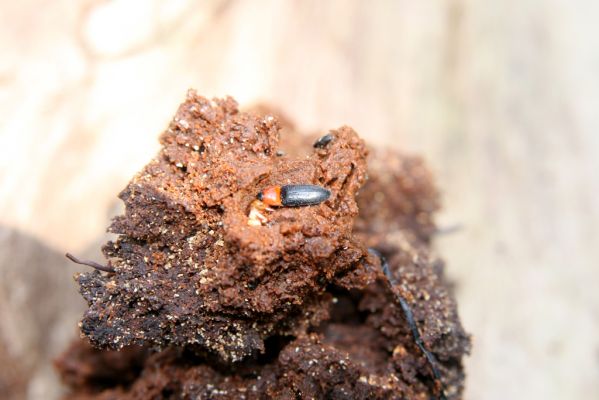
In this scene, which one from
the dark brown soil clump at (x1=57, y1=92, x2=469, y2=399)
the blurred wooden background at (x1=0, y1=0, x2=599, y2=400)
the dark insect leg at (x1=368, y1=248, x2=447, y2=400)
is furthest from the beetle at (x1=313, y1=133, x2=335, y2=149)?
the blurred wooden background at (x1=0, y1=0, x2=599, y2=400)

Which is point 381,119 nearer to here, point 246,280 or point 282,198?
point 282,198

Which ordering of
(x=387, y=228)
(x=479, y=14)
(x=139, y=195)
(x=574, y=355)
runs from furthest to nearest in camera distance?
(x=479, y=14), (x=574, y=355), (x=387, y=228), (x=139, y=195)

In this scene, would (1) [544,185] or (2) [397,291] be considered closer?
(2) [397,291]

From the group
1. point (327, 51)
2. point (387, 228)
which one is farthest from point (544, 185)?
point (327, 51)

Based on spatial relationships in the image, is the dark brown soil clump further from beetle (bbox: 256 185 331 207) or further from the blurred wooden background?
the blurred wooden background

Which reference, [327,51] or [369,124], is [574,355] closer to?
[369,124]
